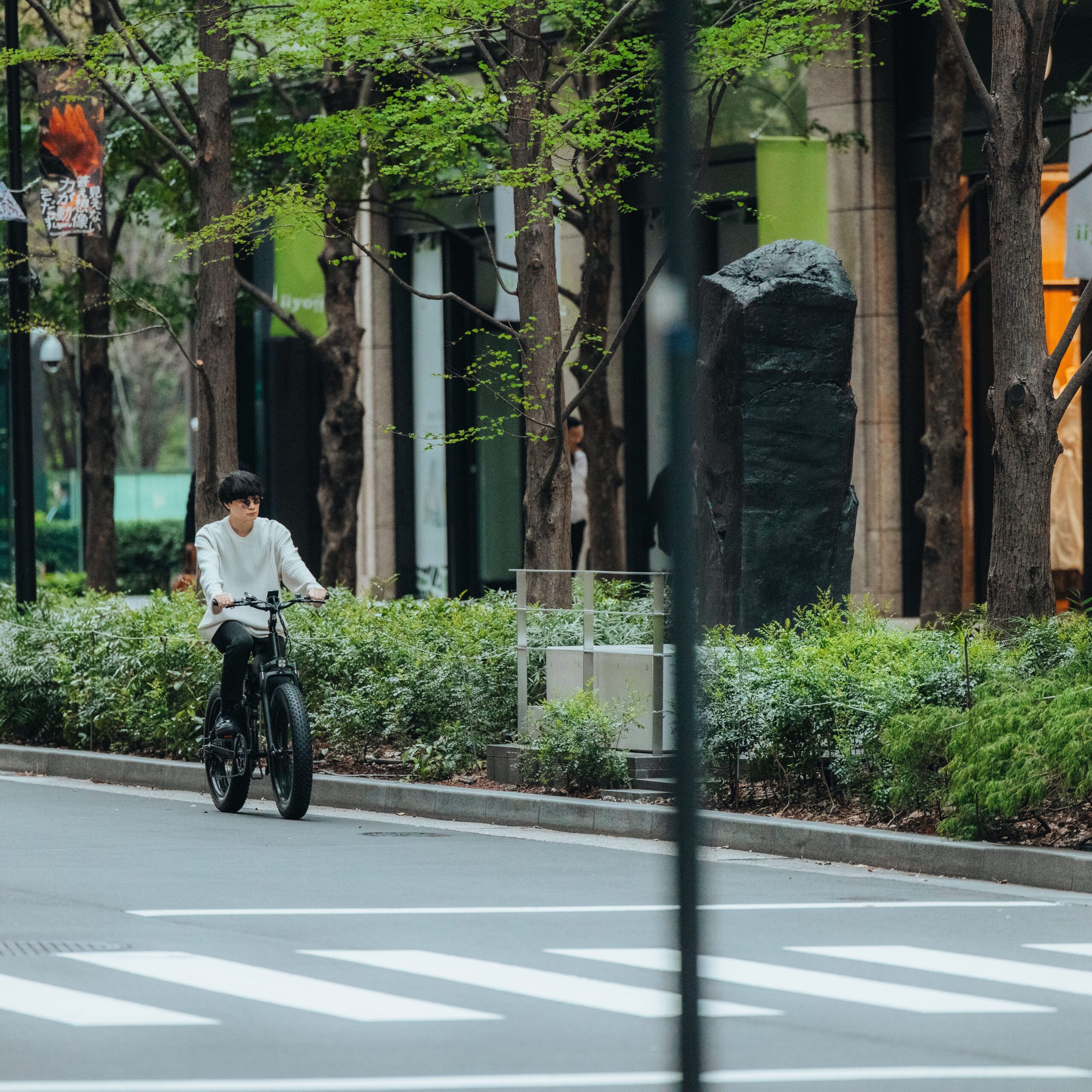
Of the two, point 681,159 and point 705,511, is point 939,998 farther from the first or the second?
point 705,511

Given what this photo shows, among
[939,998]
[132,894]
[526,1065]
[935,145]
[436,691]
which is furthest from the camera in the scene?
[935,145]

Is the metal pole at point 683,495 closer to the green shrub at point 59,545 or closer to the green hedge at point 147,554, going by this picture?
the green hedge at point 147,554

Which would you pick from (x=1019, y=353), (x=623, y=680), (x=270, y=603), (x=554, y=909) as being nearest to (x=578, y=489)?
(x=1019, y=353)

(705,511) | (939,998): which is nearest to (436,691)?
(705,511)

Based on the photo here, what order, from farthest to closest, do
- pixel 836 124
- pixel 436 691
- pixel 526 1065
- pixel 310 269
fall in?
pixel 310 269
pixel 836 124
pixel 436 691
pixel 526 1065

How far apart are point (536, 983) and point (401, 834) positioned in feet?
14.8

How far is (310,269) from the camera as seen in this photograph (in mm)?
26625

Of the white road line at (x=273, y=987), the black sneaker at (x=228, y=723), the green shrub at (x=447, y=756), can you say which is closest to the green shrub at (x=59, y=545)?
the green shrub at (x=447, y=756)

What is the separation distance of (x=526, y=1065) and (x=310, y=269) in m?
21.3

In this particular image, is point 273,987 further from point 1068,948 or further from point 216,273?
point 216,273

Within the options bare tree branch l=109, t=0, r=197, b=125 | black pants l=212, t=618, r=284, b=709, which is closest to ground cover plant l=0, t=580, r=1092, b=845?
black pants l=212, t=618, r=284, b=709

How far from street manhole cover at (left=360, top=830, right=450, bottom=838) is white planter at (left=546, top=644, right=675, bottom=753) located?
133 cm

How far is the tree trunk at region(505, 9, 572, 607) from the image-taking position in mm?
15188

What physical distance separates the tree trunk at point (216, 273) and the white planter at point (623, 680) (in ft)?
16.7
